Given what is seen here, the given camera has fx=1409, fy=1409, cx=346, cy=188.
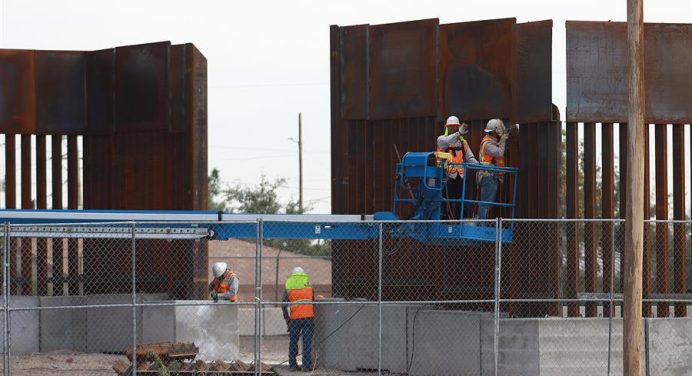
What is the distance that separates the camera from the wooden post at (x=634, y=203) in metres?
19.5

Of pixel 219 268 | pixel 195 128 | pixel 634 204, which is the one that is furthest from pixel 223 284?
pixel 634 204

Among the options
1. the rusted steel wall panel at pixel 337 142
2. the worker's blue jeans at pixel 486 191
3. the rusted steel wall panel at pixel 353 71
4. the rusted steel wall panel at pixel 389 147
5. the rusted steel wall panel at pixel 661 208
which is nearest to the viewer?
the worker's blue jeans at pixel 486 191

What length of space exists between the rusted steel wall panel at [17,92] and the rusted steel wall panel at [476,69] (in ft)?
30.1

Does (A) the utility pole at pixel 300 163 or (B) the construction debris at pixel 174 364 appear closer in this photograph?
(B) the construction debris at pixel 174 364

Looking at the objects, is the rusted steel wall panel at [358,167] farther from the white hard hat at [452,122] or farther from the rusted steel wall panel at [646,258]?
the rusted steel wall panel at [646,258]

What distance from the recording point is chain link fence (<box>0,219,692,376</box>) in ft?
73.8

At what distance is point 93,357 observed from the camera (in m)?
26.7

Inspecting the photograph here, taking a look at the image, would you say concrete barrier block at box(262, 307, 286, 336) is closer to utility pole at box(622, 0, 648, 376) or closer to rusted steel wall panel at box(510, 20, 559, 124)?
rusted steel wall panel at box(510, 20, 559, 124)

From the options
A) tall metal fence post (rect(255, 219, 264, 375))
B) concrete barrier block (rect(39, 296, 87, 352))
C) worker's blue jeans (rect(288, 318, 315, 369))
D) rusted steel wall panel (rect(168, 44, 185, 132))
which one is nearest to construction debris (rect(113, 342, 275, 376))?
tall metal fence post (rect(255, 219, 264, 375))

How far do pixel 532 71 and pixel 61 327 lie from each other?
1072 cm

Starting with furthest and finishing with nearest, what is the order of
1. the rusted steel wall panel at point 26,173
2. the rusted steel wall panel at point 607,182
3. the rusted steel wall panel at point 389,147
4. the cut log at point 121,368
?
the rusted steel wall panel at point 26,173, the rusted steel wall panel at point 389,147, the rusted steel wall panel at point 607,182, the cut log at point 121,368

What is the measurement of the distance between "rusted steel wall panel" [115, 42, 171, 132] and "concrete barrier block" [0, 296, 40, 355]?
13.5ft

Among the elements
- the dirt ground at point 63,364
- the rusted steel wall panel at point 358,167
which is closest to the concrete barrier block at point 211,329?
the dirt ground at point 63,364

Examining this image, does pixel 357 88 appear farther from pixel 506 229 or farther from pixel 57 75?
pixel 57 75
